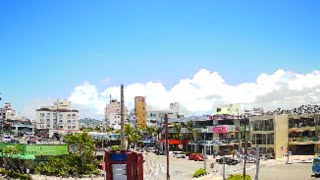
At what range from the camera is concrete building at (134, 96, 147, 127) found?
172375mm

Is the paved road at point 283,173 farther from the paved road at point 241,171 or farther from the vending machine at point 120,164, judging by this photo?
the vending machine at point 120,164

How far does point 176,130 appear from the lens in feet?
361

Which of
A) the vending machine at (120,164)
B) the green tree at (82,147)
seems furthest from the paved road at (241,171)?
the vending machine at (120,164)

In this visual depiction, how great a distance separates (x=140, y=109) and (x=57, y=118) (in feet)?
114

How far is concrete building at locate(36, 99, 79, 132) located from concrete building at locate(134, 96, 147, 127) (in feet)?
87.1

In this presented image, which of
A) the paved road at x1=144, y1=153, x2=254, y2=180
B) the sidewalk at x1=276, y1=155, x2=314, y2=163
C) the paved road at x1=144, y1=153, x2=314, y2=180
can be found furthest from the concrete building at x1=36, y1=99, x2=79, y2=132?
the sidewalk at x1=276, y1=155, x2=314, y2=163

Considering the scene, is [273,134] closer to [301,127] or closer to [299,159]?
[301,127]

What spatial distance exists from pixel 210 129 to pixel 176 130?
540 inches

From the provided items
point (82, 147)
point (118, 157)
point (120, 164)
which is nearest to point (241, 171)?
point (82, 147)

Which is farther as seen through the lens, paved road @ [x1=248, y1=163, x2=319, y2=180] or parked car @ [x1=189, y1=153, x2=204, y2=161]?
parked car @ [x1=189, y1=153, x2=204, y2=161]

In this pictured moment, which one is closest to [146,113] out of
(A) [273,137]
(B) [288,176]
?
(A) [273,137]

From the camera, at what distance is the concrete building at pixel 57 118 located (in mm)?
172700

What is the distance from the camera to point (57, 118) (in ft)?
572

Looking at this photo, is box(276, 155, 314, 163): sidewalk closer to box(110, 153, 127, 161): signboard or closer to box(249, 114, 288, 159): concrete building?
box(249, 114, 288, 159): concrete building
